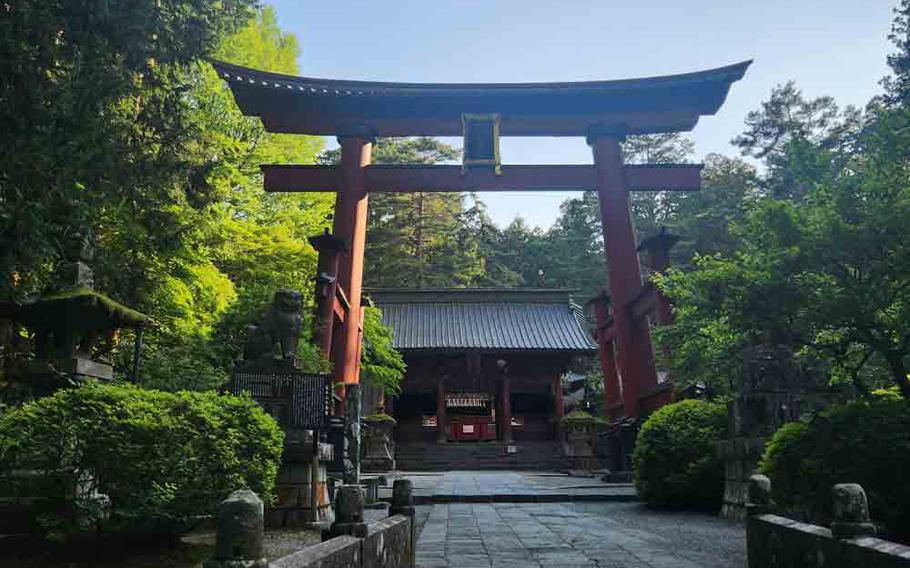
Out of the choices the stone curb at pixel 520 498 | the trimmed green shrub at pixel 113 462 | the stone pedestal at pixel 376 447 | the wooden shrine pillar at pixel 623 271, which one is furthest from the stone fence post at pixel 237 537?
the stone pedestal at pixel 376 447

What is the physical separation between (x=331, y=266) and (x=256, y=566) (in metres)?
11.0

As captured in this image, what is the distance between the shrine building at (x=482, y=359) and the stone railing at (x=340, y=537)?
2140 centimetres

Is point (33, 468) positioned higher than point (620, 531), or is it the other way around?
point (33, 468)

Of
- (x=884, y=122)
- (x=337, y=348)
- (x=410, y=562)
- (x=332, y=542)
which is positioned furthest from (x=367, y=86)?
(x=332, y=542)

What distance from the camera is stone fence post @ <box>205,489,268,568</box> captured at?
221 cm

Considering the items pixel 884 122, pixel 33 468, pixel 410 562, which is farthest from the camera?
pixel 884 122

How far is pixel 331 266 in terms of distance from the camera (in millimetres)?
13008

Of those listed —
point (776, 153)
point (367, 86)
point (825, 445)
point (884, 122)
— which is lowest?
point (825, 445)

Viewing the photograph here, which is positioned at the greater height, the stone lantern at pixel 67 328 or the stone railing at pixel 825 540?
the stone lantern at pixel 67 328

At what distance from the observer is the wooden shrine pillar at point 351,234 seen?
46.5ft

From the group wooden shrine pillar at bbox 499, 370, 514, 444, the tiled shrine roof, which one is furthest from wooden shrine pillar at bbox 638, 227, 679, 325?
wooden shrine pillar at bbox 499, 370, 514, 444

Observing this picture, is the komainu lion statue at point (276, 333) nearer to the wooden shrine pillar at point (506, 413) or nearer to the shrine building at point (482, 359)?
the shrine building at point (482, 359)

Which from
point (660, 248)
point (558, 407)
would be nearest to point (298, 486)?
point (660, 248)

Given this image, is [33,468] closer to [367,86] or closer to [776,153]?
[367,86]
